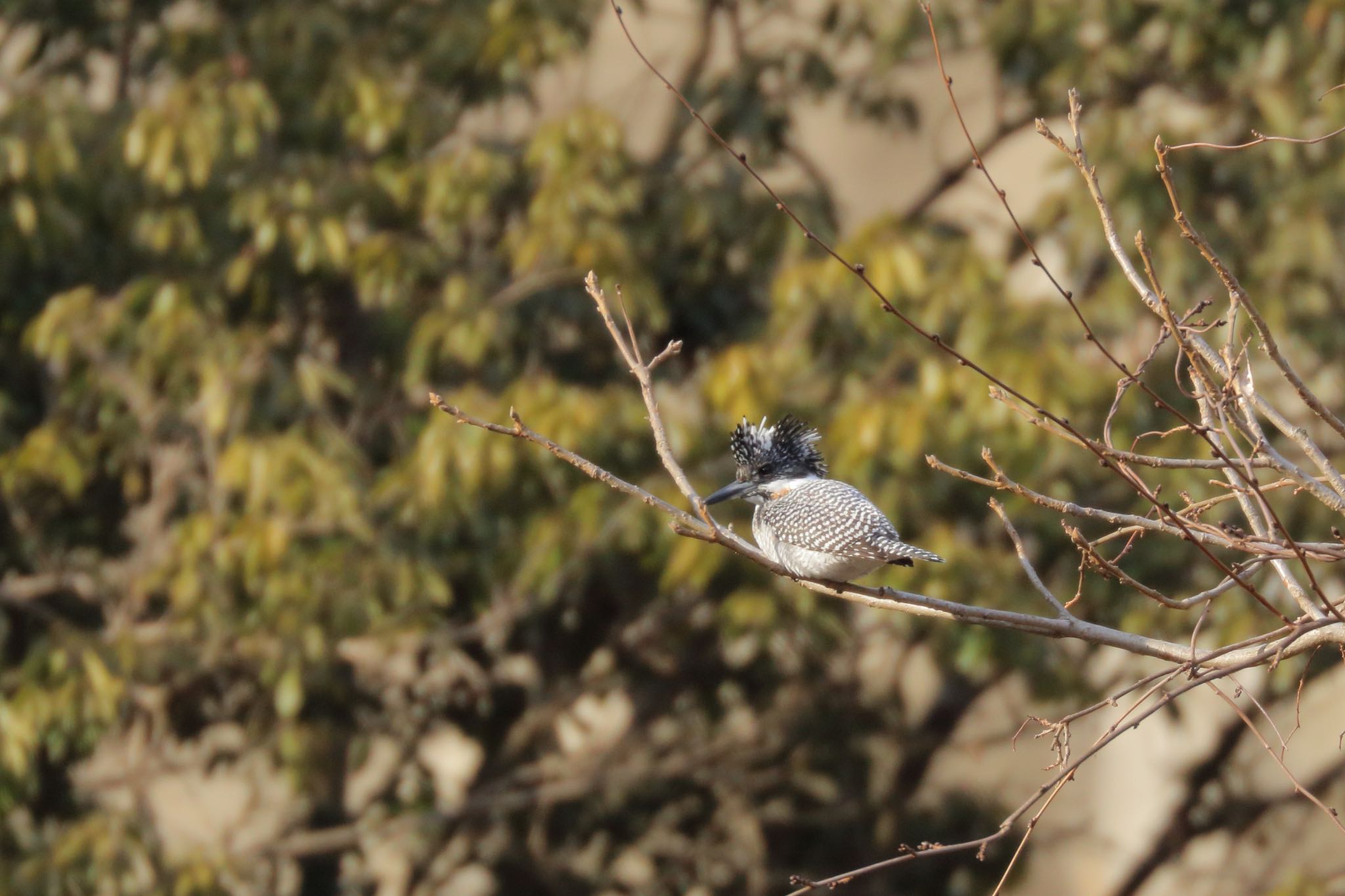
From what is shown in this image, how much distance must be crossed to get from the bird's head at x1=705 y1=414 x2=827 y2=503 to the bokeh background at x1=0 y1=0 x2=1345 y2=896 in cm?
44

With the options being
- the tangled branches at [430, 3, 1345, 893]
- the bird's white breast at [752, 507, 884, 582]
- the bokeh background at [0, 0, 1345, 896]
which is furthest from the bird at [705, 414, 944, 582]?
the tangled branches at [430, 3, 1345, 893]

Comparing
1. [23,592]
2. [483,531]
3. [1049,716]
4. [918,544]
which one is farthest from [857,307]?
[23,592]

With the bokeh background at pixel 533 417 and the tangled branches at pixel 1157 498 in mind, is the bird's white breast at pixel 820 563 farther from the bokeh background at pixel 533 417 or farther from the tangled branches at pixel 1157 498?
the bokeh background at pixel 533 417

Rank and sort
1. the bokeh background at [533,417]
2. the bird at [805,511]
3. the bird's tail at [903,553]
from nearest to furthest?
the bird's tail at [903,553], the bird at [805,511], the bokeh background at [533,417]

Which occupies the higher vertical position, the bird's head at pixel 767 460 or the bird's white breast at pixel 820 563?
the bird's head at pixel 767 460

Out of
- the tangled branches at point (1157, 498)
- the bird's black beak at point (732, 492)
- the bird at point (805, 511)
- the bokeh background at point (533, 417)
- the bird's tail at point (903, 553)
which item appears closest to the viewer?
the tangled branches at point (1157, 498)

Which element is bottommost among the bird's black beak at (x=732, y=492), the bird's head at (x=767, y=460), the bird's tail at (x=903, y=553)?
the bird's tail at (x=903, y=553)

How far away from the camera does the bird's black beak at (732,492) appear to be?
3.50m

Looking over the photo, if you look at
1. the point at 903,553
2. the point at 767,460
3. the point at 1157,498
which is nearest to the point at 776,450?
the point at 767,460

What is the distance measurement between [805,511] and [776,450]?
485 mm

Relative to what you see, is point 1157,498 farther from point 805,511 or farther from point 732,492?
point 732,492

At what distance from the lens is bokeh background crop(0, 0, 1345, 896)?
4238 mm

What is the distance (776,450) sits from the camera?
3584 mm

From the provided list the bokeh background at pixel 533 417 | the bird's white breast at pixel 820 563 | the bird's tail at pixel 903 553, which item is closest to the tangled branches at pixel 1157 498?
the bird's tail at pixel 903 553
